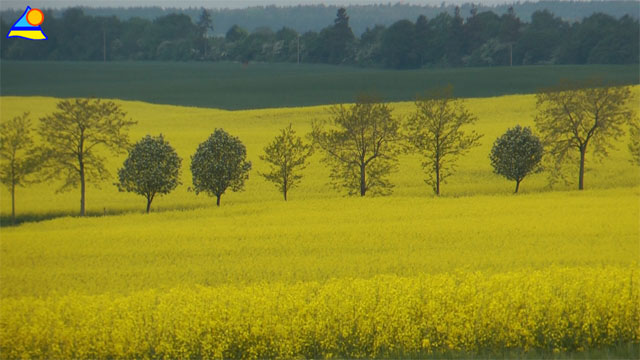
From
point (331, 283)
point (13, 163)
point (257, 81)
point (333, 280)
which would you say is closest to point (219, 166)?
point (13, 163)

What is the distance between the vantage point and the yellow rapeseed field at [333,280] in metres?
12.0

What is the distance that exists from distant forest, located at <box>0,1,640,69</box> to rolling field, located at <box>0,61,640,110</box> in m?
1.66

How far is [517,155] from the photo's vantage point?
38906mm

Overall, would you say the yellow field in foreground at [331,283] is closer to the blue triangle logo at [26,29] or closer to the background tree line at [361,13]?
the blue triangle logo at [26,29]

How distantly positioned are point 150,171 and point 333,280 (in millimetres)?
21731

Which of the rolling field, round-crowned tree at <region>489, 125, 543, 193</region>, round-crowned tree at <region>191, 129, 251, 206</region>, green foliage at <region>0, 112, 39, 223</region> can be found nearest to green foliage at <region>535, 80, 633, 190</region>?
round-crowned tree at <region>489, 125, 543, 193</region>

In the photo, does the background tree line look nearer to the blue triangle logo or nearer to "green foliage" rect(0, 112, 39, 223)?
"green foliage" rect(0, 112, 39, 223)

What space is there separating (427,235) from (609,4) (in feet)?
270

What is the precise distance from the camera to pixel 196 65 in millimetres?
105812

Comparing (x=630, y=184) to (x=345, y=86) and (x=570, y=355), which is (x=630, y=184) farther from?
(x=345, y=86)

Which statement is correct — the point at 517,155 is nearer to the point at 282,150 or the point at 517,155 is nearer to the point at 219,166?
the point at 282,150

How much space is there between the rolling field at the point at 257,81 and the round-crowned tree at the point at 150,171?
42479mm

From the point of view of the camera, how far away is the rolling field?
83312mm

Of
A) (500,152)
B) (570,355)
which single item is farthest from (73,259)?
(500,152)
